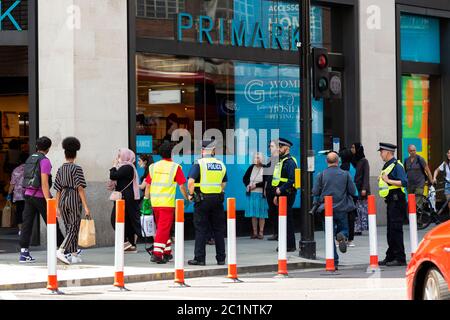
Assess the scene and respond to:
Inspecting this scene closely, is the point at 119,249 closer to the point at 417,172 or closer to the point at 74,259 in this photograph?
the point at 74,259

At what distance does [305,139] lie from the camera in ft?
52.6

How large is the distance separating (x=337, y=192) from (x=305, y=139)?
1.69m

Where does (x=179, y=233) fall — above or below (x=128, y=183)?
below

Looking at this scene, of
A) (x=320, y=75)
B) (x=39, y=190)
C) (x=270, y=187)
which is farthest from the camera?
(x=270, y=187)

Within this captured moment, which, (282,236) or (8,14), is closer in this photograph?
(282,236)

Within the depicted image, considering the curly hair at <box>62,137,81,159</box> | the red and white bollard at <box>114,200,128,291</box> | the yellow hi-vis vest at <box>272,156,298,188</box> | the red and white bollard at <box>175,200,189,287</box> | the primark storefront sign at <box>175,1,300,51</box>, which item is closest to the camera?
the red and white bollard at <box>114,200,128,291</box>

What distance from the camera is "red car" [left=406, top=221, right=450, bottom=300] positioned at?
7.50 meters

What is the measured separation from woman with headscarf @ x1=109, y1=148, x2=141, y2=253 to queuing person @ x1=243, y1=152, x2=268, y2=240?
12.5 ft

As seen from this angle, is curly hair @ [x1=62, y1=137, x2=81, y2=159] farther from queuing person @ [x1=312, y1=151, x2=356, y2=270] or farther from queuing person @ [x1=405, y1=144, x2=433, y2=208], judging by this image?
queuing person @ [x1=405, y1=144, x2=433, y2=208]

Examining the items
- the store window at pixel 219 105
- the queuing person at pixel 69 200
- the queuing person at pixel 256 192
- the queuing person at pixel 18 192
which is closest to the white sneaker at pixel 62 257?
the queuing person at pixel 69 200

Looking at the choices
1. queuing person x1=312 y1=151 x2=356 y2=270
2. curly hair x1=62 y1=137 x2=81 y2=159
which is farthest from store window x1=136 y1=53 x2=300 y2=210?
queuing person x1=312 y1=151 x2=356 y2=270

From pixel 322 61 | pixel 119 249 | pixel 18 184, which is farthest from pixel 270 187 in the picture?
pixel 119 249
